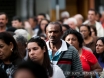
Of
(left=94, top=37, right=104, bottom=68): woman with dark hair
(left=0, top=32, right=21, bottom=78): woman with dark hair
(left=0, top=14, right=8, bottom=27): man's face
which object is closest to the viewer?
(left=0, top=32, right=21, bottom=78): woman with dark hair

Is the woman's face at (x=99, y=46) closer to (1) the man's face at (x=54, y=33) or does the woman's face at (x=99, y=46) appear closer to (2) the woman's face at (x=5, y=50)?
(1) the man's face at (x=54, y=33)

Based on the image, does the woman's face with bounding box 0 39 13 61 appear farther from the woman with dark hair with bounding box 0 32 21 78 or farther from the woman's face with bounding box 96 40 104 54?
the woman's face with bounding box 96 40 104 54

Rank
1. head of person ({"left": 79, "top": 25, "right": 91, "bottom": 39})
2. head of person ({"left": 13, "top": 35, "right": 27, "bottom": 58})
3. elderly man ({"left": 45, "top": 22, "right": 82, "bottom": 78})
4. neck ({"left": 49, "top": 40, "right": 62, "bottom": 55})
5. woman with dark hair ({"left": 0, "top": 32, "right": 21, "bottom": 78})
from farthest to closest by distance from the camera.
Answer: head of person ({"left": 79, "top": 25, "right": 91, "bottom": 39}) → head of person ({"left": 13, "top": 35, "right": 27, "bottom": 58}) → neck ({"left": 49, "top": 40, "right": 62, "bottom": 55}) → elderly man ({"left": 45, "top": 22, "right": 82, "bottom": 78}) → woman with dark hair ({"left": 0, "top": 32, "right": 21, "bottom": 78})

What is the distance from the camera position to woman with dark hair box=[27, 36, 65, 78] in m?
6.82

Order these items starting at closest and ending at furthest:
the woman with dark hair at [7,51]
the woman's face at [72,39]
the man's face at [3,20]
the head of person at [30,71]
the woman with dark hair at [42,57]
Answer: the head of person at [30,71] < the woman with dark hair at [42,57] < the woman with dark hair at [7,51] < the woman's face at [72,39] < the man's face at [3,20]

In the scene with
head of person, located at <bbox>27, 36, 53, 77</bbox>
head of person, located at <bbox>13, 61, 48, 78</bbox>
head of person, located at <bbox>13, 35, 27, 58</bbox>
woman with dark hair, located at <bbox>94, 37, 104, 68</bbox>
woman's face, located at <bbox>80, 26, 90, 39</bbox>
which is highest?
head of person, located at <bbox>13, 61, 48, 78</bbox>

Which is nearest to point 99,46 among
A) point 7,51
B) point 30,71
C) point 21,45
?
point 21,45

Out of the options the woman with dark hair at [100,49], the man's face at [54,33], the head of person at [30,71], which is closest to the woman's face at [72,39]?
the man's face at [54,33]

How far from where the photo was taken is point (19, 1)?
32.1 m

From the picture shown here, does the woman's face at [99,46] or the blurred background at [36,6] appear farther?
the blurred background at [36,6]

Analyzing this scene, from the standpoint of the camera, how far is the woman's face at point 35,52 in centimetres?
702

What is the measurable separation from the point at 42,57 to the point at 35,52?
129 mm

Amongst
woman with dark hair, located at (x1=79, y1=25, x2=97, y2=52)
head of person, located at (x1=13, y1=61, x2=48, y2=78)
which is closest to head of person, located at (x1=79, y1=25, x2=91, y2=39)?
woman with dark hair, located at (x1=79, y1=25, x2=97, y2=52)

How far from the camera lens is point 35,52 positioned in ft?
23.3
